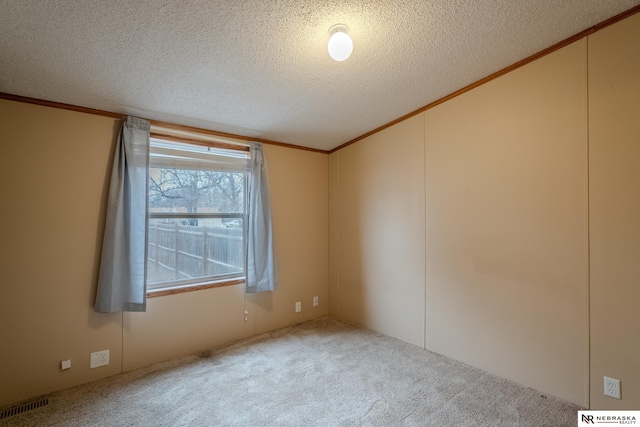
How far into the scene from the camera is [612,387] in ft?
5.79

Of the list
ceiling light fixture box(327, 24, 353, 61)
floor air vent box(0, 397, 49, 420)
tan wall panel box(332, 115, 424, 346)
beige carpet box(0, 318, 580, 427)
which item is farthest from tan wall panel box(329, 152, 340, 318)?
floor air vent box(0, 397, 49, 420)

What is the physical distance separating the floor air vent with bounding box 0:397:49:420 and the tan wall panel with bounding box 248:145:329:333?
5.57 ft

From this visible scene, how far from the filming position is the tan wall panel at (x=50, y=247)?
198cm

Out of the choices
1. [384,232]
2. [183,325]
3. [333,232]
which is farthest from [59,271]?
[384,232]

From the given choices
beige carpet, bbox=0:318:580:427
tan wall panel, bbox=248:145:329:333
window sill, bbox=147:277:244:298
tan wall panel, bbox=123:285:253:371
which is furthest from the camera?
tan wall panel, bbox=248:145:329:333

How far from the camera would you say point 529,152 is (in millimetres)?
2146

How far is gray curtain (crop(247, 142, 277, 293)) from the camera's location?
3.07 m

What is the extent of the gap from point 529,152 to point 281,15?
2.04 metres

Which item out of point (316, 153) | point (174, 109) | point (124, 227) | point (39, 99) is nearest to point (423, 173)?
point (316, 153)

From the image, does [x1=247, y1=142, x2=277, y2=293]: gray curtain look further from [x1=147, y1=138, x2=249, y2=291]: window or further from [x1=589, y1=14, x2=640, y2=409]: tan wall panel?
[x1=589, y1=14, x2=640, y2=409]: tan wall panel

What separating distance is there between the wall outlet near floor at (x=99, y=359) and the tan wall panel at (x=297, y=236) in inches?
51.4

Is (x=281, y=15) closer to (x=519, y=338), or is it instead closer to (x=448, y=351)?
(x=519, y=338)

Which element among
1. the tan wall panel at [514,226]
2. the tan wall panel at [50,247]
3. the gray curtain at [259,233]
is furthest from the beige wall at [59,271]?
the tan wall panel at [514,226]
